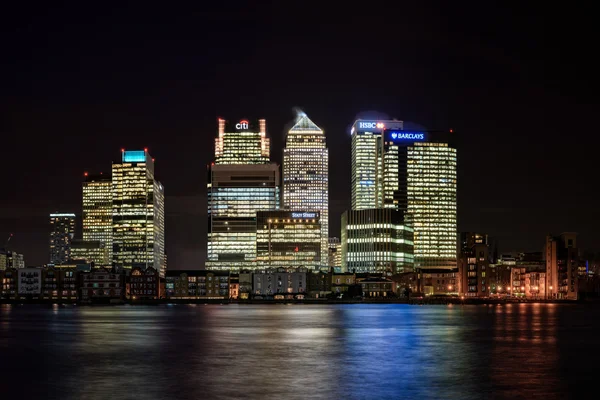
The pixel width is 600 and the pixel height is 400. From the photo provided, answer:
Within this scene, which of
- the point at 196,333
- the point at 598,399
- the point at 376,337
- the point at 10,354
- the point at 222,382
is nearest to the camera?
the point at 598,399

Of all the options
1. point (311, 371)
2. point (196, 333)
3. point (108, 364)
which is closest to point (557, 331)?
point (196, 333)

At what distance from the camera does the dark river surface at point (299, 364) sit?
161 feet

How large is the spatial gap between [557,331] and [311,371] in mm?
49905

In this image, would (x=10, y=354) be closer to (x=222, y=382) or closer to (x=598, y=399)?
(x=222, y=382)

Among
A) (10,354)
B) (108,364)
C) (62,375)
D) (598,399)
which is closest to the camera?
(598,399)

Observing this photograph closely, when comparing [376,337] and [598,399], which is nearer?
[598,399]

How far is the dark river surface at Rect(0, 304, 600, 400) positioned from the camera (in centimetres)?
4894

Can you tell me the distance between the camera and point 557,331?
9869 cm

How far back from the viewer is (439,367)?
5938cm

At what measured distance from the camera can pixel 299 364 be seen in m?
61.6

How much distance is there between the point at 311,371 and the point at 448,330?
44.6 metres

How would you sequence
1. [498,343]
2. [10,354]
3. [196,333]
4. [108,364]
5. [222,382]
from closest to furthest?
[222,382], [108,364], [10,354], [498,343], [196,333]

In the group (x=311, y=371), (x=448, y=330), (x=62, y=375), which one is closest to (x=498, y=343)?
(x=448, y=330)

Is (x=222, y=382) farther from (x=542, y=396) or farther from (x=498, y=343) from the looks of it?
(x=498, y=343)
